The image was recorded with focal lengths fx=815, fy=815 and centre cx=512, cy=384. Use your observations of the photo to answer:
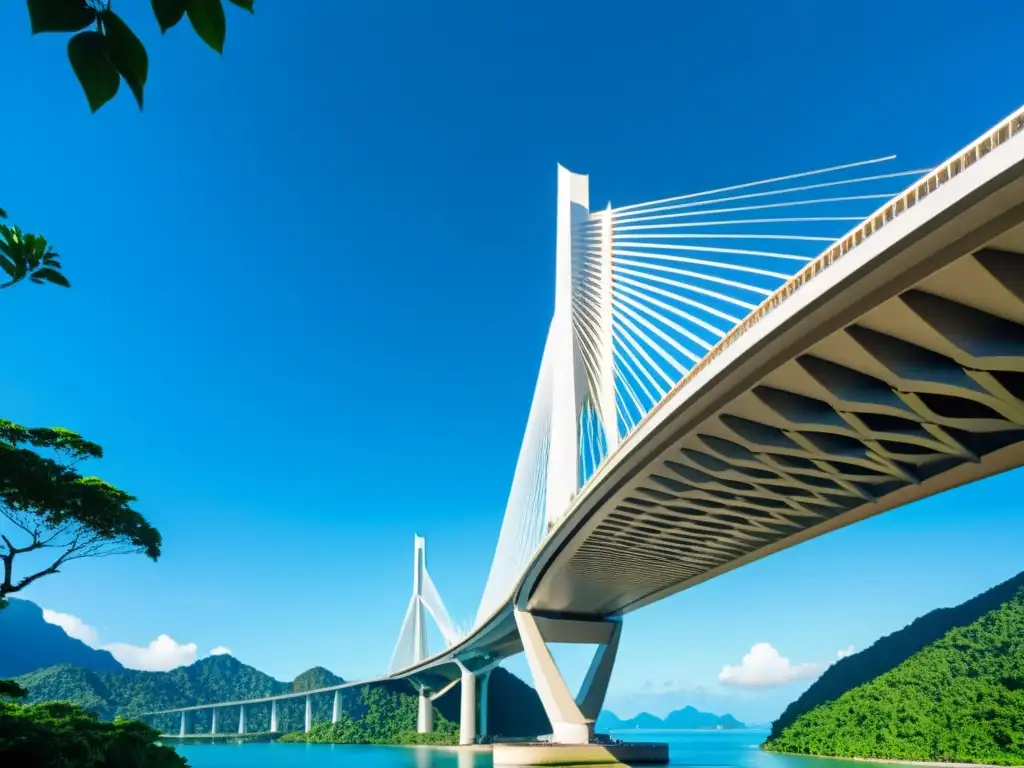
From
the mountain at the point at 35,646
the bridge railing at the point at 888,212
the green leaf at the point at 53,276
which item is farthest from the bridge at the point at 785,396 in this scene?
the mountain at the point at 35,646

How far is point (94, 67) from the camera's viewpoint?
1643 millimetres

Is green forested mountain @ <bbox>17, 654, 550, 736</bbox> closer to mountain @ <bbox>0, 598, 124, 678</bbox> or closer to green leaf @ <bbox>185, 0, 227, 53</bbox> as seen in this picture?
mountain @ <bbox>0, 598, 124, 678</bbox>

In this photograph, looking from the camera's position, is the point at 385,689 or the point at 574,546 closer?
the point at 574,546

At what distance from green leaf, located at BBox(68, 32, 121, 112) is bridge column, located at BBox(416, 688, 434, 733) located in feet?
323

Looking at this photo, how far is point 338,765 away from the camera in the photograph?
5319 centimetres

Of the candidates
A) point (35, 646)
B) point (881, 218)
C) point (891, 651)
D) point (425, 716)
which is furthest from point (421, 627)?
point (35, 646)

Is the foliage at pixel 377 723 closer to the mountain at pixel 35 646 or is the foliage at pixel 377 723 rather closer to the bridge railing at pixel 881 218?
the bridge railing at pixel 881 218

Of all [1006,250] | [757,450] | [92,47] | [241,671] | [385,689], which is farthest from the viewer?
[241,671]

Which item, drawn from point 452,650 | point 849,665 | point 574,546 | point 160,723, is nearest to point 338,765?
point 452,650

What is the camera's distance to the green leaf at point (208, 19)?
163 cm

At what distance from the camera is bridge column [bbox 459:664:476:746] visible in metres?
74.9

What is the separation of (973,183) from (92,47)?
1224 centimetres

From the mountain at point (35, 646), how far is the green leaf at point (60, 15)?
675 feet

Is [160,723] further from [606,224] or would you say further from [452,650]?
[606,224]
